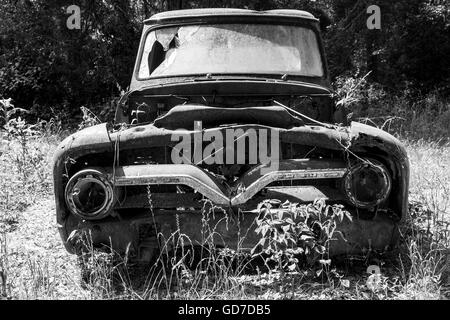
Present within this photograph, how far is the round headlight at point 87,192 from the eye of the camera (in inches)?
124

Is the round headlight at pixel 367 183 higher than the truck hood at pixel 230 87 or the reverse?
the reverse

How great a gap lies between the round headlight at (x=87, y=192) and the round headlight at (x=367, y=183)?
4.90 feet

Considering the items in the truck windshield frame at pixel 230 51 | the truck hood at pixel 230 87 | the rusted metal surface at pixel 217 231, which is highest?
the truck windshield frame at pixel 230 51

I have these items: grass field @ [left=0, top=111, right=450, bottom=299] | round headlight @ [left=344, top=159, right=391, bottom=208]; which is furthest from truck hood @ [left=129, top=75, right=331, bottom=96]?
grass field @ [left=0, top=111, right=450, bottom=299]

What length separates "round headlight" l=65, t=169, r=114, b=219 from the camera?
124 inches

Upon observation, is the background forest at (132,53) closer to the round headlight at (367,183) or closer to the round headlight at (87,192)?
the round headlight at (367,183)

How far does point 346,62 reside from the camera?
12.3 meters

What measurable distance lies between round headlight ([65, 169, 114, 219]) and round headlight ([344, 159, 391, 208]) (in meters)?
1.49

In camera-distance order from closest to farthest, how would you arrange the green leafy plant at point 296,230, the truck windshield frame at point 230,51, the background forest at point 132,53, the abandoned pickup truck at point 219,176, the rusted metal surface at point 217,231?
the green leafy plant at point 296,230 < the abandoned pickup truck at point 219,176 < the rusted metal surface at point 217,231 < the truck windshield frame at point 230,51 < the background forest at point 132,53

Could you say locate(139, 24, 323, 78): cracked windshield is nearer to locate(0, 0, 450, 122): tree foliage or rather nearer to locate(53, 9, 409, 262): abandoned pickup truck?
locate(53, 9, 409, 262): abandoned pickup truck

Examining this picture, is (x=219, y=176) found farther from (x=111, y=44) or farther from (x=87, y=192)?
(x=111, y=44)

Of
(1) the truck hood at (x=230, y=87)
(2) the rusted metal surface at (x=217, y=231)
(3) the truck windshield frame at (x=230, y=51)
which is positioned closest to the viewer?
(2) the rusted metal surface at (x=217, y=231)

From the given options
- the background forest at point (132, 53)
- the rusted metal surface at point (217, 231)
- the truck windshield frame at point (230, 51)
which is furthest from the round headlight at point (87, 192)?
the background forest at point (132, 53)

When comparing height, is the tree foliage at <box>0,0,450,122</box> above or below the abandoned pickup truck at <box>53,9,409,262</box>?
above
